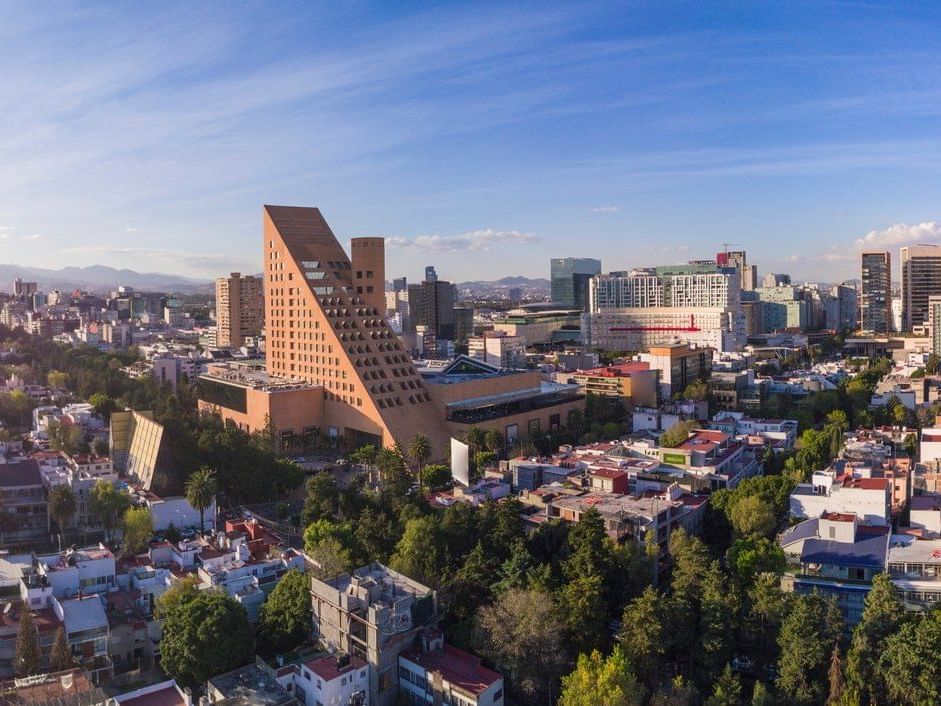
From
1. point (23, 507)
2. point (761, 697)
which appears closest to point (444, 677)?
point (761, 697)

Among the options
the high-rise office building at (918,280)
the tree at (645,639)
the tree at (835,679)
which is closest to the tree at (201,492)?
the tree at (645,639)

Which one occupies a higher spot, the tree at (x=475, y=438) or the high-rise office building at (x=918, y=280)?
the high-rise office building at (x=918, y=280)

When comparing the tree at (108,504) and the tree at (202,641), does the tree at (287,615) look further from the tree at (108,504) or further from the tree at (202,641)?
the tree at (108,504)

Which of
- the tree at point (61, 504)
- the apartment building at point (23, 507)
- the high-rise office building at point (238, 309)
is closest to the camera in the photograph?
the tree at point (61, 504)

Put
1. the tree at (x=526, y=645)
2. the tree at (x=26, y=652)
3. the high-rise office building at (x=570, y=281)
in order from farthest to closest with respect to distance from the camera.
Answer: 1. the high-rise office building at (x=570, y=281)
2. the tree at (x=526, y=645)
3. the tree at (x=26, y=652)

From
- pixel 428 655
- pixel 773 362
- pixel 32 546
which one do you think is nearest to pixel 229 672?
pixel 428 655

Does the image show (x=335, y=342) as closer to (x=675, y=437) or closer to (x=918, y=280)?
(x=675, y=437)

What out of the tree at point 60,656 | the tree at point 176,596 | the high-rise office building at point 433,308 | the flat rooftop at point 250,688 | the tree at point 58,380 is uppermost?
the high-rise office building at point 433,308
